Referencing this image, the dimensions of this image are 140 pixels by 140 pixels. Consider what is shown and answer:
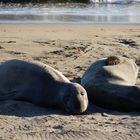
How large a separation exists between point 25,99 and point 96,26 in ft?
34.1

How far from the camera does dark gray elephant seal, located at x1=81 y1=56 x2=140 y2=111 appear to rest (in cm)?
603

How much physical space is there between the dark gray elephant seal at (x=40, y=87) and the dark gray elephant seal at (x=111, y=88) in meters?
0.31

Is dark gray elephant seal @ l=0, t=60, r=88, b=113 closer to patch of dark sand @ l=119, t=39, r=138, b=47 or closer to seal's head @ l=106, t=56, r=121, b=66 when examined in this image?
seal's head @ l=106, t=56, r=121, b=66

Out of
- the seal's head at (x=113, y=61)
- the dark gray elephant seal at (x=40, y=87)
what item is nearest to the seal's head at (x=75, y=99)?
the dark gray elephant seal at (x=40, y=87)

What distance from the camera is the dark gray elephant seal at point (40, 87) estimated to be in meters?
5.93

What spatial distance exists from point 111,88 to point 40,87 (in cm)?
86

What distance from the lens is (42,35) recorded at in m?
13.8

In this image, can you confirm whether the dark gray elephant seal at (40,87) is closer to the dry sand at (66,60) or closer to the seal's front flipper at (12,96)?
the seal's front flipper at (12,96)

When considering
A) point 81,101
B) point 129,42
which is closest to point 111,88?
point 81,101

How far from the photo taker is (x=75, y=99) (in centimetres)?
586

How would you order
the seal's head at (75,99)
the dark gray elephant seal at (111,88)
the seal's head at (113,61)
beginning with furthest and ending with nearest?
the seal's head at (113,61), the dark gray elephant seal at (111,88), the seal's head at (75,99)

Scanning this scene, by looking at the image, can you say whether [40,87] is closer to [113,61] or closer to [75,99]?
[75,99]

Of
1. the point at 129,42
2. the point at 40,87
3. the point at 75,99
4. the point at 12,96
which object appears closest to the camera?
the point at 75,99

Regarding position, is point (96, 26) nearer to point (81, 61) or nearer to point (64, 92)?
point (81, 61)
